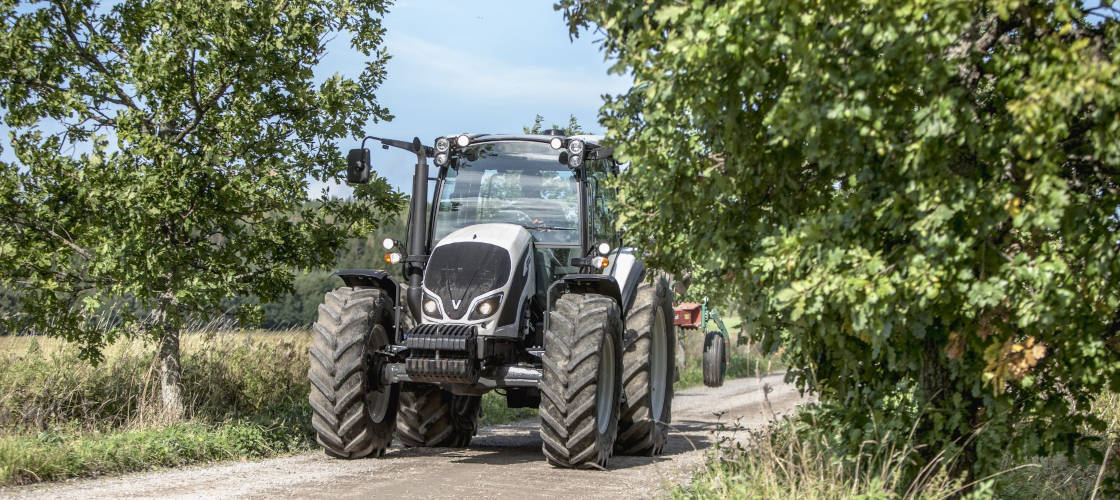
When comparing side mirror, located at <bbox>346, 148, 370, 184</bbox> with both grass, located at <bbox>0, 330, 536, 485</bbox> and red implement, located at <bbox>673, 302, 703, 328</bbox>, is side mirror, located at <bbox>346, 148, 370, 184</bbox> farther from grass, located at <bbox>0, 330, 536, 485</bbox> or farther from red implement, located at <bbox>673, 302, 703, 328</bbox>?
red implement, located at <bbox>673, 302, 703, 328</bbox>

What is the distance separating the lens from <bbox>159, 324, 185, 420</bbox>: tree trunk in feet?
31.5

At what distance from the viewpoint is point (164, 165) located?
8.40m

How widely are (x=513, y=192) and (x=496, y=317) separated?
145cm

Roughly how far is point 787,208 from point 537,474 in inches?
139

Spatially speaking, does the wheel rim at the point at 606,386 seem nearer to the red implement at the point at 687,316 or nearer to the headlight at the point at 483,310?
the headlight at the point at 483,310

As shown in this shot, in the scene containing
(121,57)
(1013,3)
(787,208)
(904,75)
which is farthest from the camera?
(121,57)

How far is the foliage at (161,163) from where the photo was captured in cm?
841

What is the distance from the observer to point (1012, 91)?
4.31m

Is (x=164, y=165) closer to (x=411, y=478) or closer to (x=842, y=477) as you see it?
(x=411, y=478)

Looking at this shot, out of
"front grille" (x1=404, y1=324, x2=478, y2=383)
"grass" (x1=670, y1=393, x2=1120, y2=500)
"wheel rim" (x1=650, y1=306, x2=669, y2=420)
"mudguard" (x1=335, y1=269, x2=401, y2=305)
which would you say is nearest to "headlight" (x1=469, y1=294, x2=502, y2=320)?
"front grille" (x1=404, y1=324, x2=478, y2=383)

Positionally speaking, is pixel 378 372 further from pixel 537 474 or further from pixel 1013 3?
pixel 1013 3

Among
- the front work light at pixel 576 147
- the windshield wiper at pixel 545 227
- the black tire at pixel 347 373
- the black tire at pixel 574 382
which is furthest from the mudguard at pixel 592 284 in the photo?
the black tire at pixel 347 373

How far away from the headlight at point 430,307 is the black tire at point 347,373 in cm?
37

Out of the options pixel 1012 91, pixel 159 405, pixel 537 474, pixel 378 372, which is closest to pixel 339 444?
pixel 378 372
